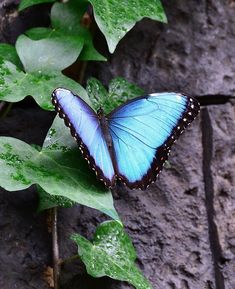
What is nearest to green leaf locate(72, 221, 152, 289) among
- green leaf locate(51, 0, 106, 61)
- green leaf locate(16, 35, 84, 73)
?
green leaf locate(16, 35, 84, 73)

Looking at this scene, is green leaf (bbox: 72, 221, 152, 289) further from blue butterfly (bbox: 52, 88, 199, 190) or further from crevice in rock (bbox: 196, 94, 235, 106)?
crevice in rock (bbox: 196, 94, 235, 106)

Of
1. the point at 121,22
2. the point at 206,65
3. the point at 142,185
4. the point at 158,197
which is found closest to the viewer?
the point at 142,185

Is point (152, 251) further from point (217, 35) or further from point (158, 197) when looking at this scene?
point (217, 35)

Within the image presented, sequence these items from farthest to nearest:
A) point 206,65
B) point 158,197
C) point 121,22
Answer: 1. point 206,65
2. point 158,197
3. point 121,22

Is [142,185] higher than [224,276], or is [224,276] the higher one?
[142,185]

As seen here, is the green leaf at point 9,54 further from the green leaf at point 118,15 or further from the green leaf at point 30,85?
the green leaf at point 118,15

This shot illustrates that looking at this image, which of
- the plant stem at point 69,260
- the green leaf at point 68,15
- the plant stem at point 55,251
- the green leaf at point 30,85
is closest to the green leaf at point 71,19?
the green leaf at point 68,15

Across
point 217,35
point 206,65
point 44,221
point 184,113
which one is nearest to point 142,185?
point 184,113
